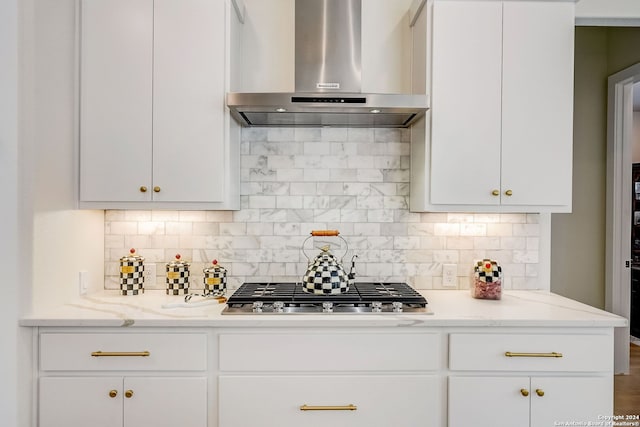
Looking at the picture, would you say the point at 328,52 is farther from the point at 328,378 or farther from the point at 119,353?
the point at 119,353

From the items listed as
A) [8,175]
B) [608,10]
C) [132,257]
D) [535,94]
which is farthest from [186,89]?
[608,10]

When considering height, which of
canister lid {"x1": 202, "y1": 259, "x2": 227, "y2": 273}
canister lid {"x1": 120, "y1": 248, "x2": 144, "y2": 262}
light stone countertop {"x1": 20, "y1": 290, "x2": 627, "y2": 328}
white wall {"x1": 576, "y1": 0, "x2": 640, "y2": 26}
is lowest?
light stone countertop {"x1": 20, "y1": 290, "x2": 627, "y2": 328}

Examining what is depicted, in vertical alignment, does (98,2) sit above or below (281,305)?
above

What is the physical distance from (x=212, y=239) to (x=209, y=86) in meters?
0.88

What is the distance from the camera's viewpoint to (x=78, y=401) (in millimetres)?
1806

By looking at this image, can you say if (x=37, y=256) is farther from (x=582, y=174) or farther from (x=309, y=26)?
(x=582, y=174)

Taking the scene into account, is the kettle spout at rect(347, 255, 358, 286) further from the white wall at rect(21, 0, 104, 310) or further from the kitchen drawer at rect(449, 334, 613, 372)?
the white wall at rect(21, 0, 104, 310)

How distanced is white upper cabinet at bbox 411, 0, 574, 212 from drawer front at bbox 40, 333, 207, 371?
1474 millimetres

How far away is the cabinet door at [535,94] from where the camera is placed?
2119 mm

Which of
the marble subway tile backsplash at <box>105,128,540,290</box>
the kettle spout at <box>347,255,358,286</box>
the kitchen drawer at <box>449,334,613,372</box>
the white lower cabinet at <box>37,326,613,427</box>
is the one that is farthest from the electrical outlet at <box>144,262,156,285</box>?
the kitchen drawer at <box>449,334,613,372</box>

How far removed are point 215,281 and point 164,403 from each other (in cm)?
66

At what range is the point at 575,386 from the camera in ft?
6.02

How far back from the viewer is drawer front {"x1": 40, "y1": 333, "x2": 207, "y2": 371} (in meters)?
1.80

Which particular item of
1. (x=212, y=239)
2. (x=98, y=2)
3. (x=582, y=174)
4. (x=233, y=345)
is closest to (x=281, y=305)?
(x=233, y=345)
